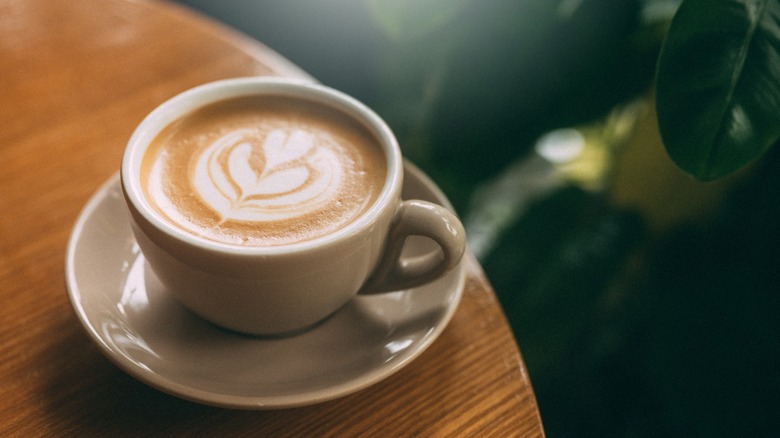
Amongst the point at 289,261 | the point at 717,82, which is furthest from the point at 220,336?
the point at 717,82

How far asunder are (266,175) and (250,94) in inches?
4.2

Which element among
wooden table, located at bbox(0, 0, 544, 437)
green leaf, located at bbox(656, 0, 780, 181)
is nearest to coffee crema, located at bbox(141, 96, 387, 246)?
wooden table, located at bbox(0, 0, 544, 437)

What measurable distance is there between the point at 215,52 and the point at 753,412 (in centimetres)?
94

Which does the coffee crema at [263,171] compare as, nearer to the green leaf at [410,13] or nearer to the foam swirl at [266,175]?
the foam swirl at [266,175]

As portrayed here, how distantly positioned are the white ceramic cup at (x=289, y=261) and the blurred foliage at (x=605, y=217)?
15.4 inches

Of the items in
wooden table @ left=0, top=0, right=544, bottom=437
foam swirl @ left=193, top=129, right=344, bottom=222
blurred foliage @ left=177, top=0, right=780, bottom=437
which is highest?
foam swirl @ left=193, top=129, right=344, bottom=222

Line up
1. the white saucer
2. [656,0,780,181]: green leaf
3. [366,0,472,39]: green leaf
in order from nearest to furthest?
the white saucer, [656,0,780,181]: green leaf, [366,0,472,39]: green leaf

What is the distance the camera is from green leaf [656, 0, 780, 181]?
0.63m

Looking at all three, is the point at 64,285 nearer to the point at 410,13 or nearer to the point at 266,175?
the point at 266,175

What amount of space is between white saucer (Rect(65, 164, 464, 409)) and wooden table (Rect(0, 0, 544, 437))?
4 centimetres

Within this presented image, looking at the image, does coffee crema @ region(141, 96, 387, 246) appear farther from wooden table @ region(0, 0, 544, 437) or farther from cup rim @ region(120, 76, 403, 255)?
wooden table @ region(0, 0, 544, 437)

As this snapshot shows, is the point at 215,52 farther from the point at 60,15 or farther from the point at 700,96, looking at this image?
the point at 700,96

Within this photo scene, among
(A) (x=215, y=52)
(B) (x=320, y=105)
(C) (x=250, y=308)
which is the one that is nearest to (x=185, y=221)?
(C) (x=250, y=308)

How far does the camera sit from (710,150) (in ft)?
2.08
